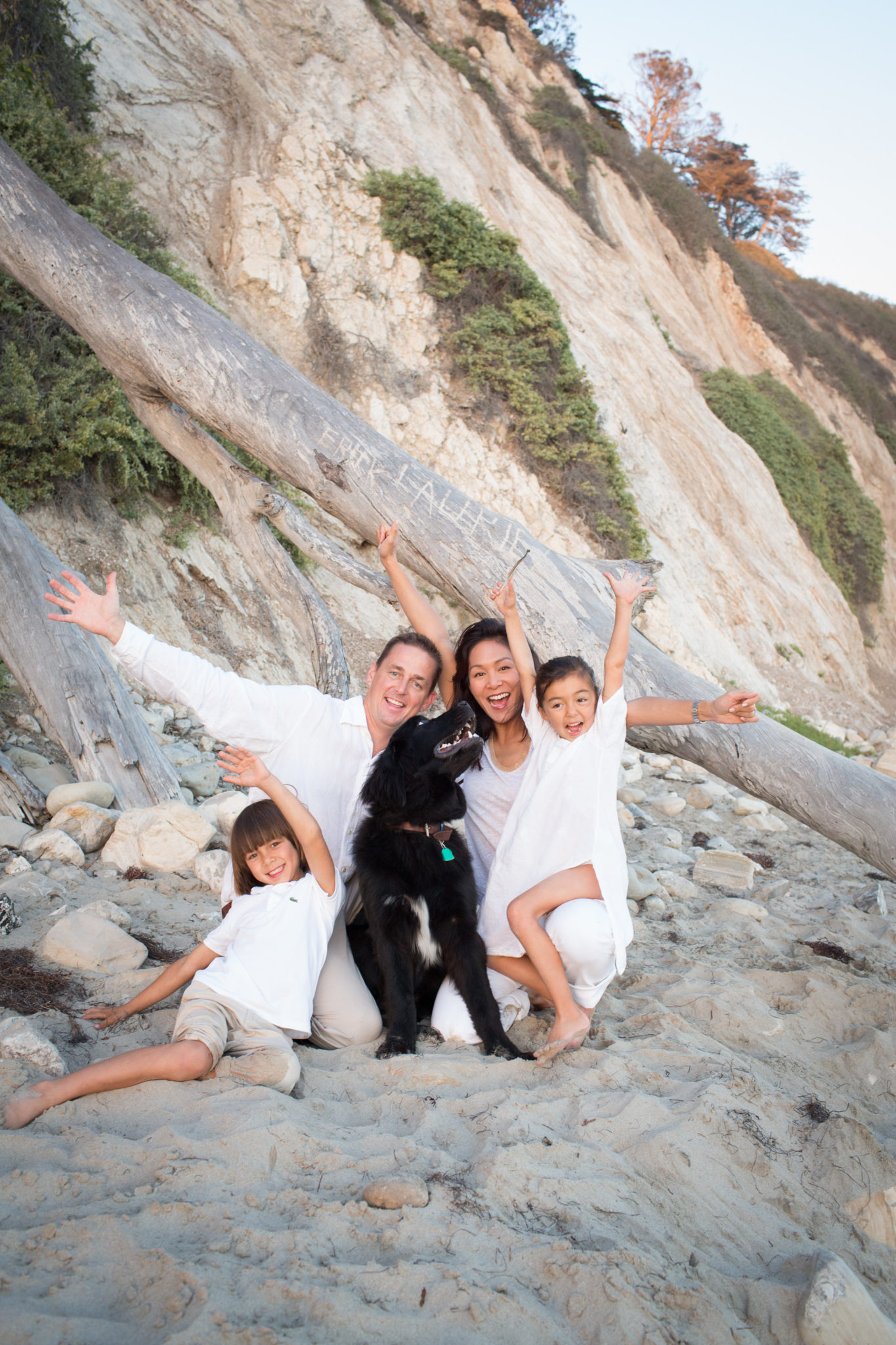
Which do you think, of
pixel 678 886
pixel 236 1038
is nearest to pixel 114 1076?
pixel 236 1038

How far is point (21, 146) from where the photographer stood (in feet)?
22.9

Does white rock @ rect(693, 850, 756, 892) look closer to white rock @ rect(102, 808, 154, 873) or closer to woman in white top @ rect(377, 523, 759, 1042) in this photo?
woman in white top @ rect(377, 523, 759, 1042)

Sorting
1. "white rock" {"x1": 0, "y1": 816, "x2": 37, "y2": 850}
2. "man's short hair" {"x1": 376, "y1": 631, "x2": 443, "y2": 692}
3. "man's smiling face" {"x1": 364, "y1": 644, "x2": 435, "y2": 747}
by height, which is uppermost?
"man's short hair" {"x1": 376, "y1": 631, "x2": 443, "y2": 692}

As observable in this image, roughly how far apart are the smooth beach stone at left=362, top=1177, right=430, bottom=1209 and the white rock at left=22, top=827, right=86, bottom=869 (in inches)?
96.3

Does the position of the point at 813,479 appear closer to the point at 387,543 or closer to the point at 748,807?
the point at 748,807

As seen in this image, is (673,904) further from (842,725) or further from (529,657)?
(842,725)

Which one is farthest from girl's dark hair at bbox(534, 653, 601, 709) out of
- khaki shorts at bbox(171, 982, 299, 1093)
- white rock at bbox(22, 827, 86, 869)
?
white rock at bbox(22, 827, 86, 869)

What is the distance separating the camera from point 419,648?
3033 millimetres

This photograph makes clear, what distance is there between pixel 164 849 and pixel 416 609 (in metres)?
1.73

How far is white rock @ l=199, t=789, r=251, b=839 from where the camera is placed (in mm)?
4266

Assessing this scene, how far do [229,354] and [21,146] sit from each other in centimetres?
539

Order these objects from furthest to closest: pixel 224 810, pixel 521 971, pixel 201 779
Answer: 1. pixel 201 779
2. pixel 224 810
3. pixel 521 971

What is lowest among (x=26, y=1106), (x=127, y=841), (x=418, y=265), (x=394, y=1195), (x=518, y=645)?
(x=127, y=841)

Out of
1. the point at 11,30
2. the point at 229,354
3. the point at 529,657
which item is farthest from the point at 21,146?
the point at 529,657
